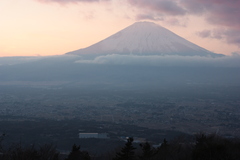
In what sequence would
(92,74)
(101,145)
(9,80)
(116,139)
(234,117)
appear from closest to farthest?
1. (101,145)
2. (116,139)
3. (234,117)
4. (9,80)
5. (92,74)

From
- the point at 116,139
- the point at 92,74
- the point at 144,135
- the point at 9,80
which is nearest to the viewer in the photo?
the point at 116,139

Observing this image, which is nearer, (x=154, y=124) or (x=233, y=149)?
(x=233, y=149)

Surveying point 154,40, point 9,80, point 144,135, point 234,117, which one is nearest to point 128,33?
point 154,40

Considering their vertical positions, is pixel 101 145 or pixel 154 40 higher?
pixel 154 40

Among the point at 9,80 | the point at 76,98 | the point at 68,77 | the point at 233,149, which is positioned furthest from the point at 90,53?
the point at 233,149

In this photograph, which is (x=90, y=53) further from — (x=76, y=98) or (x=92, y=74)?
(x=76, y=98)

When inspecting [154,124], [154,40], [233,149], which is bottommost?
[154,124]

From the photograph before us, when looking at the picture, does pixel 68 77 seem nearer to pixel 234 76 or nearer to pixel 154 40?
pixel 154 40
